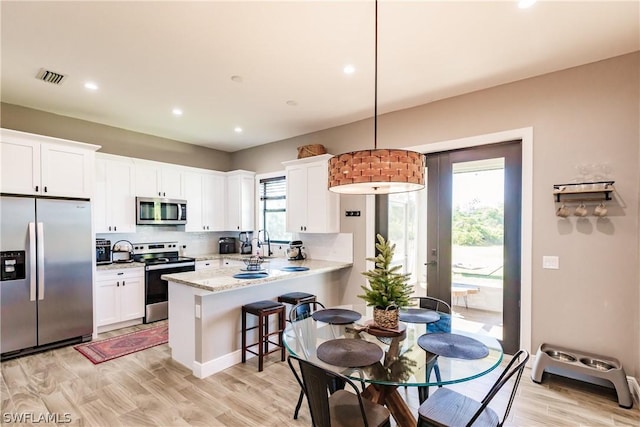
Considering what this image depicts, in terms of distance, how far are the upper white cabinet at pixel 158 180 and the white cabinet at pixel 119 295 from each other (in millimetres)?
1265

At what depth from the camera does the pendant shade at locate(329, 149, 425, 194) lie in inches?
75.8

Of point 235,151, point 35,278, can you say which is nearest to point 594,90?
point 235,151

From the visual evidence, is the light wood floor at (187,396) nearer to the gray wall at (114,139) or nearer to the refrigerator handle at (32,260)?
the refrigerator handle at (32,260)

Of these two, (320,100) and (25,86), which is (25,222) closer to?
(25,86)

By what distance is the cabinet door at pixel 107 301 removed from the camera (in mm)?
4219

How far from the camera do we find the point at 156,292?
479 cm

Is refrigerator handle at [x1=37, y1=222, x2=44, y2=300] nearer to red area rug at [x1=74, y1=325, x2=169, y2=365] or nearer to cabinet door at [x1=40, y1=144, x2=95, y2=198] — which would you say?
cabinet door at [x1=40, y1=144, x2=95, y2=198]

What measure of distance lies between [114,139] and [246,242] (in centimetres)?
279

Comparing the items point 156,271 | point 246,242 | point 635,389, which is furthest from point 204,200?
point 635,389

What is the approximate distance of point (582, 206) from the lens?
9.57 ft

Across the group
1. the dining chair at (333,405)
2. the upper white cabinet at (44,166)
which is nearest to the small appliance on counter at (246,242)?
the upper white cabinet at (44,166)

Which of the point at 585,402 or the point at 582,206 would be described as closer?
the point at 585,402

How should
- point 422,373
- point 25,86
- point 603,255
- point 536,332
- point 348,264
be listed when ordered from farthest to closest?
point 348,264
point 25,86
point 536,332
point 603,255
point 422,373

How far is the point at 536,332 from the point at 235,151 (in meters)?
5.74
